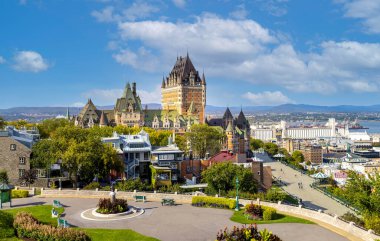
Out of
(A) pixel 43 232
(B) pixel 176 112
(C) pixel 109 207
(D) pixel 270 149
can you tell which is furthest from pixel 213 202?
(D) pixel 270 149

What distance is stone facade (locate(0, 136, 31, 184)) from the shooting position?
50.0m

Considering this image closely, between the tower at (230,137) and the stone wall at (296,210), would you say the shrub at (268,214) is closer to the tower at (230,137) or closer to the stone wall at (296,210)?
the stone wall at (296,210)

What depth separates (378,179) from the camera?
Result: 3619 centimetres

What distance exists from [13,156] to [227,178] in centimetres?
2550

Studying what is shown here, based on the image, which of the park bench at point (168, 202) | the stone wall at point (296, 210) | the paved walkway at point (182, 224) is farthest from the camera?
the park bench at point (168, 202)

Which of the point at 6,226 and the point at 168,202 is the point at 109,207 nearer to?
Result: the point at 168,202

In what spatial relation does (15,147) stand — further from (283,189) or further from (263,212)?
(283,189)

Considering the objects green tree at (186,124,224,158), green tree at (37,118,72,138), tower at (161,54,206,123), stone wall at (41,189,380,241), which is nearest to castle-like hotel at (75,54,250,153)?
tower at (161,54,206,123)

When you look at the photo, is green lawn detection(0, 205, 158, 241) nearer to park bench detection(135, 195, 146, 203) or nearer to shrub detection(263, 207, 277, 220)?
park bench detection(135, 195, 146, 203)

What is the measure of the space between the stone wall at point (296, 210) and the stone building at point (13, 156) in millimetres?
9859

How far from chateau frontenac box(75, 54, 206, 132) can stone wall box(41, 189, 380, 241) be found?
7654 centimetres

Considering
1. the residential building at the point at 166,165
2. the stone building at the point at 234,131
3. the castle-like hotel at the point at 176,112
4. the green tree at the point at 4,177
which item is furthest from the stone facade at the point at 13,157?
the castle-like hotel at the point at 176,112

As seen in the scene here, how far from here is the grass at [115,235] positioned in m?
26.9

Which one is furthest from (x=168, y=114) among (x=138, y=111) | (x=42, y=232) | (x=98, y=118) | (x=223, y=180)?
(x=42, y=232)
